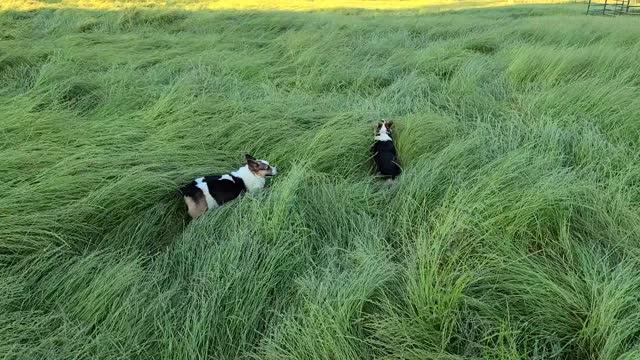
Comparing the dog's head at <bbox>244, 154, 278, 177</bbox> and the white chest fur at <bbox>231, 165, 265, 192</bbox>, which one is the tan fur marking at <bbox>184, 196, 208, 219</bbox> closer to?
the white chest fur at <bbox>231, 165, 265, 192</bbox>

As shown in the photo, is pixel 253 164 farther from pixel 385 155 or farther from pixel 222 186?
pixel 385 155

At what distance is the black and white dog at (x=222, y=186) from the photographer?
109 inches

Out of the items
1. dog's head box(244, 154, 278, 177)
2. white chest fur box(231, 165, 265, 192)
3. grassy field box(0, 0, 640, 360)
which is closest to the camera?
grassy field box(0, 0, 640, 360)

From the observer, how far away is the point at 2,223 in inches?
89.6

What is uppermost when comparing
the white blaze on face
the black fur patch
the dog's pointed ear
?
the dog's pointed ear

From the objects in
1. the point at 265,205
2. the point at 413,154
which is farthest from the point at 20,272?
the point at 413,154

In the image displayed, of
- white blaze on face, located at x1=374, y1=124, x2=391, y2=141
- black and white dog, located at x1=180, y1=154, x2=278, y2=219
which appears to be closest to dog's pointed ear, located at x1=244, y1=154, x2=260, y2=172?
black and white dog, located at x1=180, y1=154, x2=278, y2=219

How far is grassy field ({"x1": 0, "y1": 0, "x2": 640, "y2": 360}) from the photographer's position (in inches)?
71.4

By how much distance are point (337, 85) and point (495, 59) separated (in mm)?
2224

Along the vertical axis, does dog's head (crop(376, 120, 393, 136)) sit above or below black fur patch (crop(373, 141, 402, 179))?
above

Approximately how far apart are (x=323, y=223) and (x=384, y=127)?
4.83 feet

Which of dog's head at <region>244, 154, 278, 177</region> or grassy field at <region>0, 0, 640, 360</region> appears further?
dog's head at <region>244, 154, 278, 177</region>

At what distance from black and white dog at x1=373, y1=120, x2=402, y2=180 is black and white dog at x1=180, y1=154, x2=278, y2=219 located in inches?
29.5

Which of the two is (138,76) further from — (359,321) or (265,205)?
(359,321)
